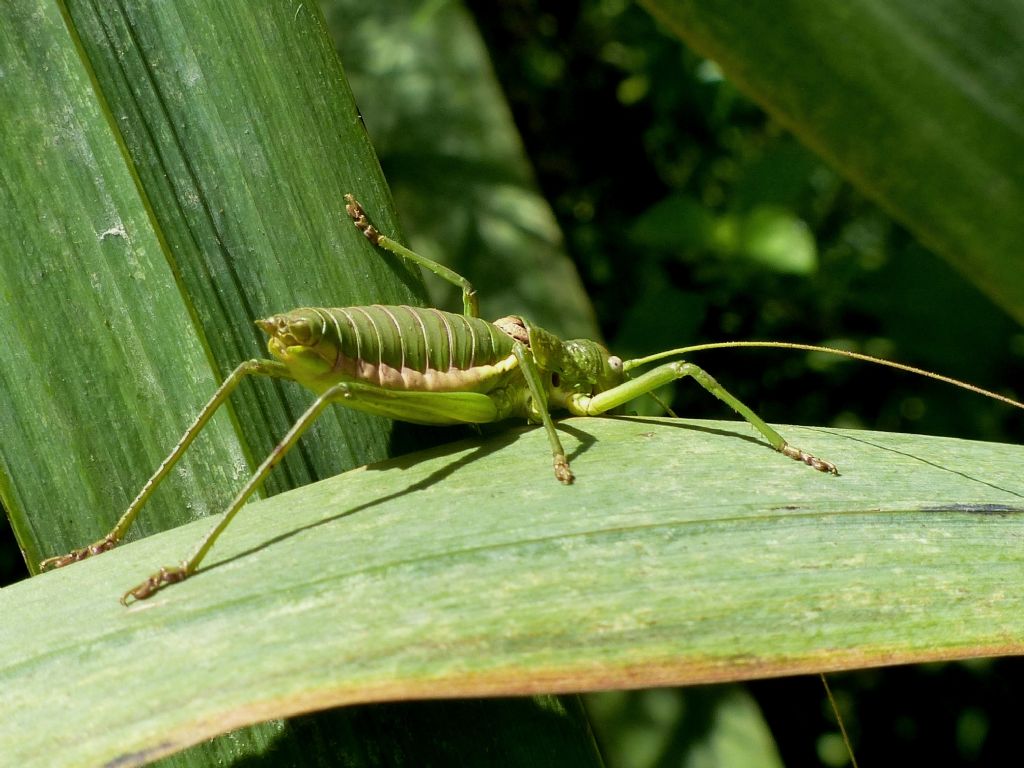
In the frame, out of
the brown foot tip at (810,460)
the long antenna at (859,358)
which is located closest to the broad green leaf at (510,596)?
the brown foot tip at (810,460)

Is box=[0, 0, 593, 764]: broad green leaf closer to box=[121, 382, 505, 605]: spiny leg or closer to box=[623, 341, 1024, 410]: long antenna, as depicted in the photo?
box=[121, 382, 505, 605]: spiny leg

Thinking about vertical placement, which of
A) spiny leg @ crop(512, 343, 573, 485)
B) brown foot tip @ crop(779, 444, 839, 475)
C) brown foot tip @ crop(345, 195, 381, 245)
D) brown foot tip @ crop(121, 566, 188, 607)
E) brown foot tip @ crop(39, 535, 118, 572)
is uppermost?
brown foot tip @ crop(345, 195, 381, 245)

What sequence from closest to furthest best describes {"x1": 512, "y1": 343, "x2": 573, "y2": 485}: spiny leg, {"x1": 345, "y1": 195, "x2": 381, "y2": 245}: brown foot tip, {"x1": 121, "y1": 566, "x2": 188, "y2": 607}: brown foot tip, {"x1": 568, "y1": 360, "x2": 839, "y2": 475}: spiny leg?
1. {"x1": 121, "y1": 566, "x2": 188, "y2": 607}: brown foot tip
2. {"x1": 512, "y1": 343, "x2": 573, "y2": 485}: spiny leg
3. {"x1": 345, "y1": 195, "x2": 381, "y2": 245}: brown foot tip
4. {"x1": 568, "y1": 360, "x2": 839, "y2": 475}: spiny leg

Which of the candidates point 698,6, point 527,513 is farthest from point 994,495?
point 698,6

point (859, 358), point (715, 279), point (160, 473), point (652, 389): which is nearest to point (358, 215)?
point (160, 473)

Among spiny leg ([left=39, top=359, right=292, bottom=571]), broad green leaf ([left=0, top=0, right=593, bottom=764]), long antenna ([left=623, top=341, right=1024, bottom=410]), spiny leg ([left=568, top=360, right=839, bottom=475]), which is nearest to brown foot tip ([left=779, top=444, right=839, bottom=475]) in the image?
spiny leg ([left=568, top=360, right=839, bottom=475])

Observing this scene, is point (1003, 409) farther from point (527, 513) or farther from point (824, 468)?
point (527, 513)

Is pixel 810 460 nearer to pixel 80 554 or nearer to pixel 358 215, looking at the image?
pixel 358 215
